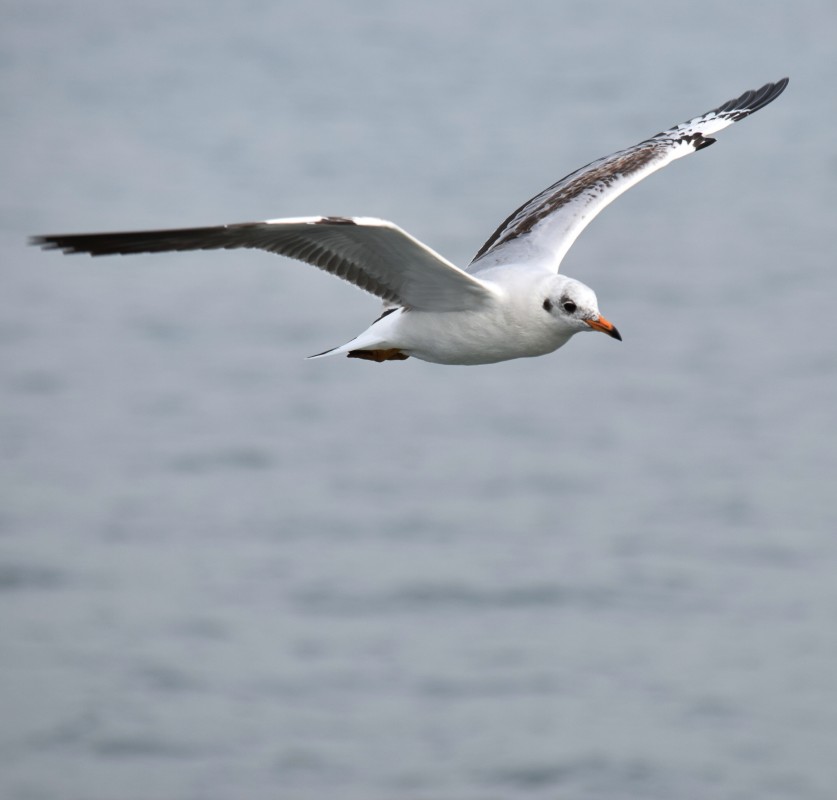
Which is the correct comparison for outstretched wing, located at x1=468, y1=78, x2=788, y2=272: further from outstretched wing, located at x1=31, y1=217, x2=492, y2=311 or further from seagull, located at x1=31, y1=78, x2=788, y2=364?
outstretched wing, located at x1=31, y1=217, x2=492, y2=311

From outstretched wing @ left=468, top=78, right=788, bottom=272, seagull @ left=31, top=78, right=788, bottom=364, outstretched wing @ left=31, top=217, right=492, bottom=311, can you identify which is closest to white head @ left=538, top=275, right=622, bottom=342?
seagull @ left=31, top=78, right=788, bottom=364

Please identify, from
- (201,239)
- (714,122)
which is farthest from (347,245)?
(714,122)

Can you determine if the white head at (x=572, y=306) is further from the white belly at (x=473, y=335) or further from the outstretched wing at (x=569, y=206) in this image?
the outstretched wing at (x=569, y=206)

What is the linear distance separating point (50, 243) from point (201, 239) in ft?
2.72

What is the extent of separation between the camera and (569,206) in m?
11.1

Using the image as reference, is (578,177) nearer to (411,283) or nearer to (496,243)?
(496,243)

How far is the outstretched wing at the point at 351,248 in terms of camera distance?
332 inches

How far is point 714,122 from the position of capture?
13.3m

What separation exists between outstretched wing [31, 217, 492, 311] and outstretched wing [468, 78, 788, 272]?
1051 millimetres

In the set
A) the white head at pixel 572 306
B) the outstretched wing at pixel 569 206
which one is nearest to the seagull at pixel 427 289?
the white head at pixel 572 306

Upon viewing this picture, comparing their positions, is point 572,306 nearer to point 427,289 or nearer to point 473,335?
point 473,335

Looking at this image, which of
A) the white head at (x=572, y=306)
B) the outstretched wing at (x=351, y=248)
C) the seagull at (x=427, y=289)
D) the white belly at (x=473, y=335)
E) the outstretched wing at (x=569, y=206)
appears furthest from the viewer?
the outstretched wing at (x=569, y=206)

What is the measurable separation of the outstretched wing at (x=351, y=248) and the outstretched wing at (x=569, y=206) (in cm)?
105

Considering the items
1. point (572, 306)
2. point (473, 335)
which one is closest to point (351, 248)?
point (473, 335)
